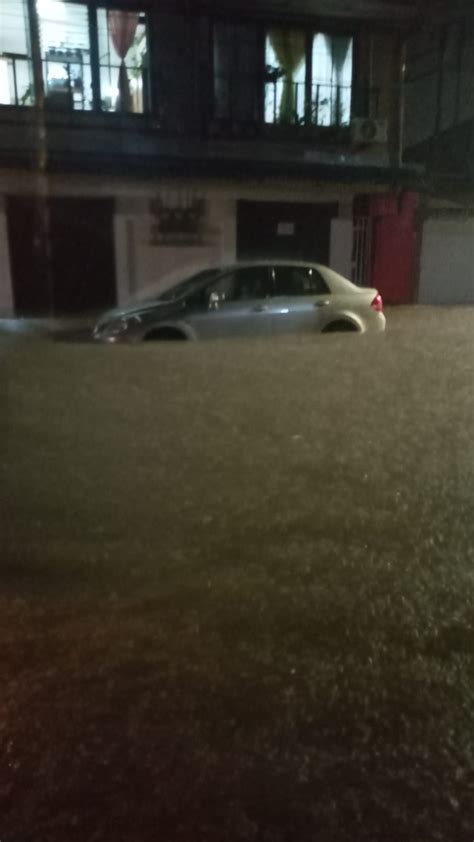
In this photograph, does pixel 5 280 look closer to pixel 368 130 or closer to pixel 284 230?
pixel 284 230

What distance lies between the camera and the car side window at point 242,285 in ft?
23.4

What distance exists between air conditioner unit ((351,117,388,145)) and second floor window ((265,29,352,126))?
617 mm

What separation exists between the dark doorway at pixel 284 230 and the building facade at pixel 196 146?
0.08 ft

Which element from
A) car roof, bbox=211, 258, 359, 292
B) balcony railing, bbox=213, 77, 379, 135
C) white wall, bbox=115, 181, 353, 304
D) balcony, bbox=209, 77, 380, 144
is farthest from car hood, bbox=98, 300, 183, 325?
balcony railing, bbox=213, 77, 379, 135

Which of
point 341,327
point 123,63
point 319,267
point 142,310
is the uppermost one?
point 123,63

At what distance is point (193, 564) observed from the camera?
329cm

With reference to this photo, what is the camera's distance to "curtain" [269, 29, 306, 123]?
873 centimetres

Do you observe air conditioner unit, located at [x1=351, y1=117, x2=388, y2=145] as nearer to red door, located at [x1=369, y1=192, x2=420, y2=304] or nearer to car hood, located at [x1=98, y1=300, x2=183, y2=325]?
red door, located at [x1=369, y1=192, x2=420, y2=304]

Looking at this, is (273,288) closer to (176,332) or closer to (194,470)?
(176,332)

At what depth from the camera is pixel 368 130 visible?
711 centimetres

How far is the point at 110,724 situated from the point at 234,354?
5.08m

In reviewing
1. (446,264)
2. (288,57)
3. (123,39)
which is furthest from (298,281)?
(288,57)

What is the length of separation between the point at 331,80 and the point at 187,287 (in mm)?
3608

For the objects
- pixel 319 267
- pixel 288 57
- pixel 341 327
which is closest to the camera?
pixel 341 327
